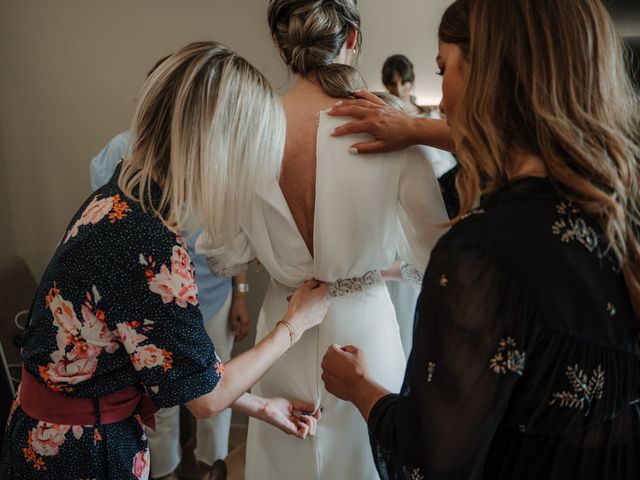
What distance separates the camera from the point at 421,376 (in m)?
0.73

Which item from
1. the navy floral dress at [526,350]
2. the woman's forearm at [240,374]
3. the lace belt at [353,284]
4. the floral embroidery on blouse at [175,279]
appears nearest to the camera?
the navy floral dress at [526,350]

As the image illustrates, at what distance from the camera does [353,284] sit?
4.25 feet

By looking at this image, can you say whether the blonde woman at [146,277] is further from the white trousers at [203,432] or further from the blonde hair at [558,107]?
the white trousers at [203,432]

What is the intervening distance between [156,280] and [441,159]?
3.39 ft

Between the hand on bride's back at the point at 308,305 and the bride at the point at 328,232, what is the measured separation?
3cm

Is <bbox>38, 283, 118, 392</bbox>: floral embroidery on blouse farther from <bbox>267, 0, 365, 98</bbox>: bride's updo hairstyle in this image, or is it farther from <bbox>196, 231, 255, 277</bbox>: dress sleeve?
<bbox>267, 0, 365, 98</bbox>: bride's updo hairstyle

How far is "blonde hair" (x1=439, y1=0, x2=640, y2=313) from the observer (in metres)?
0.70

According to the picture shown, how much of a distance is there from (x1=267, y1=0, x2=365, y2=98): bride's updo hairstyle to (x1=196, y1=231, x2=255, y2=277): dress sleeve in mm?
415

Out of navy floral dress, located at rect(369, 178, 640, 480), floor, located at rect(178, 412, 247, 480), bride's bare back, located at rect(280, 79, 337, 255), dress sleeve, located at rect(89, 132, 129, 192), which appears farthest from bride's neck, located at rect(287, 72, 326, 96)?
floor, located at rect(178, 412, 247, 480)

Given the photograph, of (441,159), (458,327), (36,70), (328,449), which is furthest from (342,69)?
(36,70)

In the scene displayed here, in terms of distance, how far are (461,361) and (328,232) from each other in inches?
22.2

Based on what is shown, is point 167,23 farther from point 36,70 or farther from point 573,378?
point 573,378

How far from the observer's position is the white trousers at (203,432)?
7.52 ft

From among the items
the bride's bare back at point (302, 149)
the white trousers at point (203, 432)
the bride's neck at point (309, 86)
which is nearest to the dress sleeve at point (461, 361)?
the bride's bare back at point (302, 149)
